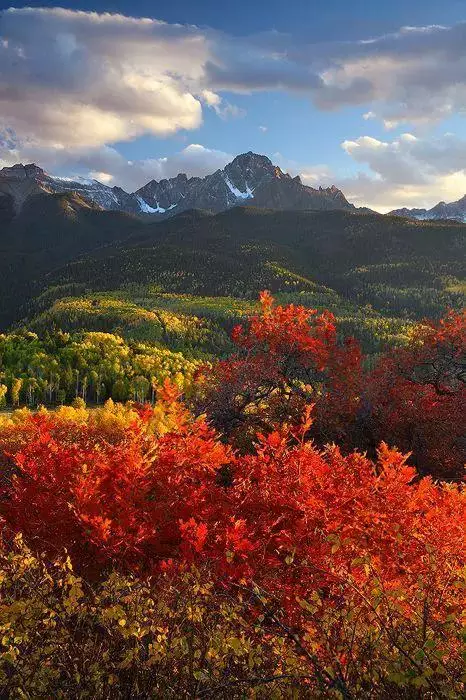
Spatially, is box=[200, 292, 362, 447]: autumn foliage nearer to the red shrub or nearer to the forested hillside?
the forested hillside

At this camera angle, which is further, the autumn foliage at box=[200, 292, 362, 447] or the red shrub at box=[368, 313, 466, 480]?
the autumn foliage at box=[200, 292, 362, 447]

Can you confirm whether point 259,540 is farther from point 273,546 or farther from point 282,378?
point 282,378

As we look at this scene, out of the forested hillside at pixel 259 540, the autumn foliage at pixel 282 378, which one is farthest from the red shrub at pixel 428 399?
the autumn foliage at pixel 282 378

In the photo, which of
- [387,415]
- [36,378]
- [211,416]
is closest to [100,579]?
[211,416]

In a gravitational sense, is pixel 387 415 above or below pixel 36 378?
above

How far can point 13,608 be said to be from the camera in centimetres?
689

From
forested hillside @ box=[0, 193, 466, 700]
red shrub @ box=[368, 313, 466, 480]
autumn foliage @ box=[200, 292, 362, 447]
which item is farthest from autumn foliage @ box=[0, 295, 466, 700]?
A: red shrub @ box=[368, 313, 466, 480]

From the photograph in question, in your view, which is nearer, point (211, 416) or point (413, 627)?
point (413, 627)

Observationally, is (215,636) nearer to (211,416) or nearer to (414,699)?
(414,699)

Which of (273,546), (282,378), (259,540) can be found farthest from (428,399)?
(259,540)

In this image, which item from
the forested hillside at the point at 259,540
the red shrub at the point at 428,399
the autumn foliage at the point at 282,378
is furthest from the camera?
the autumn foliage at the point at 282,378

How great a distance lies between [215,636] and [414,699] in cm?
250

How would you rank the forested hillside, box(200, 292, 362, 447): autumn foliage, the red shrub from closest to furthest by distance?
the forested hillside → the red shrub → box(200, 292, 362, 447): autumn foliage

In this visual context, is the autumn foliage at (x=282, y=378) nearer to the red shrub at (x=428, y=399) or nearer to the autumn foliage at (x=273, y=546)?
the red shrub at (x=428, y=399)
